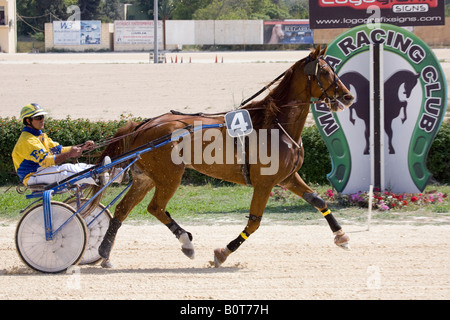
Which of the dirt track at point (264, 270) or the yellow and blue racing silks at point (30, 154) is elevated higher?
the yellow and blue racing silks at point (30, 154)

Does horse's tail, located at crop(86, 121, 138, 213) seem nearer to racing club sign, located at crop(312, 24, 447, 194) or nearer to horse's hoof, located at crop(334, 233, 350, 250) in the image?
horse's hoof, located at crop(334, 233, 350, 250)

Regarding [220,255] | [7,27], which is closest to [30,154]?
[220,255]

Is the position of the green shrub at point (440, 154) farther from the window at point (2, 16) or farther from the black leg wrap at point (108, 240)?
the window at point (2, 16)

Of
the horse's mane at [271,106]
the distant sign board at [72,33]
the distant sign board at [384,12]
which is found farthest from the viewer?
the distant sign board at [72,33]

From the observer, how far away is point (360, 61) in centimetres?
1050

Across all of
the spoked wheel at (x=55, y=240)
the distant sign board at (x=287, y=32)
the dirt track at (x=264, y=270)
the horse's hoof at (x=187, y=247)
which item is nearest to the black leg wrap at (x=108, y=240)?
the dirt track at (x=264, y=270)

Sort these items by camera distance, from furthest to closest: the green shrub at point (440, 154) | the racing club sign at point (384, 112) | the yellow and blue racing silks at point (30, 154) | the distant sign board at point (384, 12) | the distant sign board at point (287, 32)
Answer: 1. the distant sign board at point (287, 32)
2. the green shrub at point (440, 154)
3. the distant sign board at point (384, 12)
4. the racing club sign at point (384, 112)
5. the yellow and blue racing silks at point (30, 154)

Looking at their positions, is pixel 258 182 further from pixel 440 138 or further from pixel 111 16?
pixel 111 16

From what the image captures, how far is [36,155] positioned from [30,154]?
58 millimetres

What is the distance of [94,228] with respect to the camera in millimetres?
7070

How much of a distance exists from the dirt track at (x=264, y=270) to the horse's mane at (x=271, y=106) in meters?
1.39

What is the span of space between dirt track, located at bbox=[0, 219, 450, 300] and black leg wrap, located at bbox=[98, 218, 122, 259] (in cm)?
17

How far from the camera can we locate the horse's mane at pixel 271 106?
6703mm
